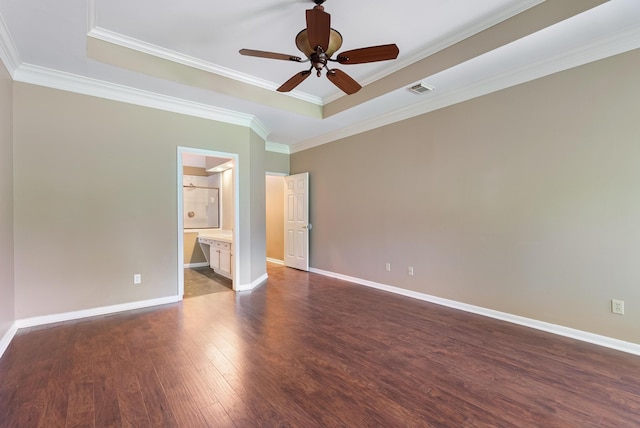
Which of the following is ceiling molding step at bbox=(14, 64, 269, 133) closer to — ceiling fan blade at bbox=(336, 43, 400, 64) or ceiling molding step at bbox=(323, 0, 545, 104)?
ceiling molding step at bbox=(323, 0, 545, 104)

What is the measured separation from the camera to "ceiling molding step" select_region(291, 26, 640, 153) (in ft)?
8.65

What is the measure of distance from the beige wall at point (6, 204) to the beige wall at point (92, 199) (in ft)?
0.39

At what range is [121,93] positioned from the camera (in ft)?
12.0

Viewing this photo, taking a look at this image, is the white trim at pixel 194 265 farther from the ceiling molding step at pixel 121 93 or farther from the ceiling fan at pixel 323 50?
the ceiling fan at pixel 323 50

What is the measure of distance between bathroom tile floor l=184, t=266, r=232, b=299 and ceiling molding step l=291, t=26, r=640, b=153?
3767mm

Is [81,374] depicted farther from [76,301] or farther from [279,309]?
[279,309]

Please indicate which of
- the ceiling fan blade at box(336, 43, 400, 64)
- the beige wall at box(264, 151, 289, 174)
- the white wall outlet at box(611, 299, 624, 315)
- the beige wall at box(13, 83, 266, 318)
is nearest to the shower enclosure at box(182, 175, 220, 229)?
the beige wall at box(264, 151, 289, 174)

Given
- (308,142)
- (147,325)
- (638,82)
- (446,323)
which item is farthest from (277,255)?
(638,82)

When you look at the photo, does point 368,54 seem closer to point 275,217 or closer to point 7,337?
point 7,337

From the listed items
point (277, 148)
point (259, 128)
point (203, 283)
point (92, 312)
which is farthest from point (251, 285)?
point (277, 148)

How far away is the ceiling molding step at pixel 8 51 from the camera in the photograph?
252 cm

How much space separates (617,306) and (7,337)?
229 inches

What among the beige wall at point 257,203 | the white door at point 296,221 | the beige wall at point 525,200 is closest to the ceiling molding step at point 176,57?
the beige wall at point 257,203

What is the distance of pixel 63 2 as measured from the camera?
2.21m
